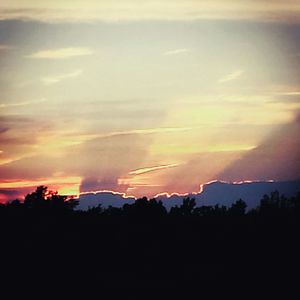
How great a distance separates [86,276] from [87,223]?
1696 millimetres

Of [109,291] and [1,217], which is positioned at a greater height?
[1,217]

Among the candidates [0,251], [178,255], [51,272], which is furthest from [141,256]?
[0,251]

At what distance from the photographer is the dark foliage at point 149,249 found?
11953mm

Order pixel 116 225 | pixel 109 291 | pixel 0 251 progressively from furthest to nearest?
pixel 116 225, pixel 0 251, pixel 109 291

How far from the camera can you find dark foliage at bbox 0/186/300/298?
12.0 meters

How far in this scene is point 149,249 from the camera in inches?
492

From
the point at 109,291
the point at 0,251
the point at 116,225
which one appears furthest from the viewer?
the point at 116,225

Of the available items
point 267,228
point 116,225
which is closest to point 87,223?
point 116,225

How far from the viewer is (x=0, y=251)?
12359 millimetres

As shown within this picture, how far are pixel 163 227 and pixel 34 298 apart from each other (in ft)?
9.00

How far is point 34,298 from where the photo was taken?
1166cm

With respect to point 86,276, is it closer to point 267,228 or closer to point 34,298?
point 34,298

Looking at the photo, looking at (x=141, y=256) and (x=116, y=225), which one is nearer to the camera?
(x=141, y=256)

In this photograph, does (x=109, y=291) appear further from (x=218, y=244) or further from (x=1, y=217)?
(x=1, y=217)
